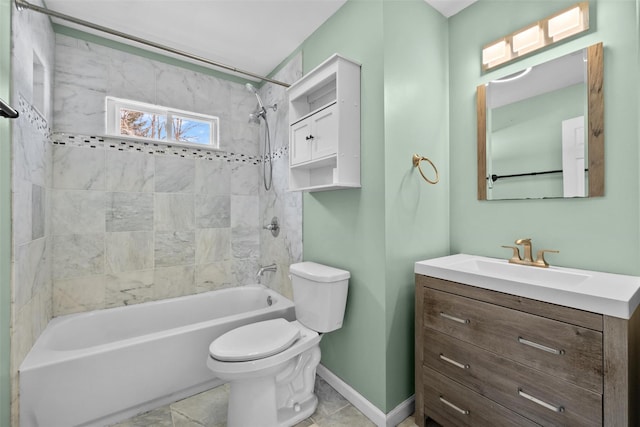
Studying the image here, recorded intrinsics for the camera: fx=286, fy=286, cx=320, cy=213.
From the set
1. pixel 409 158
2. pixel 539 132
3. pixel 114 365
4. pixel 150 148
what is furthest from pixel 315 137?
pixel 114 365

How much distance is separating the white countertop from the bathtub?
4.24 feet

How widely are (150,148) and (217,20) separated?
3.64ft

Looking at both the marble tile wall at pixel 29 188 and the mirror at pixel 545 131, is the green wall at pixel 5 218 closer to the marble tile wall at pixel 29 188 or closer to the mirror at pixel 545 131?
the marble tile wall at pixel 29 188

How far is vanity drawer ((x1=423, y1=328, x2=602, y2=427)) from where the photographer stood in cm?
100

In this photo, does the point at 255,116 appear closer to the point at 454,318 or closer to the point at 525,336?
the point at 454,318

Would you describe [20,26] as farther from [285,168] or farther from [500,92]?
[500,92]

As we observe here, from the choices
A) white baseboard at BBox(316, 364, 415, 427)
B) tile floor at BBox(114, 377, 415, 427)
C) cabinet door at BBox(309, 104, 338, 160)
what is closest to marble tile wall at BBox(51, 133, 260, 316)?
tile floor at BBox(114, 377, 415, 427)

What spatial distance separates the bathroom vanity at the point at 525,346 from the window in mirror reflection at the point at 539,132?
438 mm

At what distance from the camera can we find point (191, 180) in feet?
8.25

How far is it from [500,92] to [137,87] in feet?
8.53

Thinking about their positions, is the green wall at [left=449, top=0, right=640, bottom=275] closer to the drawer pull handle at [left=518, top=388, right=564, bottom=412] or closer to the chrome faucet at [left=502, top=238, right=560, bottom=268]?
the chrome faucet at [left=502, top=238, right=560, bottom=268]

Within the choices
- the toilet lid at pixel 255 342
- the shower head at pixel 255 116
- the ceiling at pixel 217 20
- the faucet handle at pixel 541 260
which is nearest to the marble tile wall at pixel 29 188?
the ceiling at pixel 217 20

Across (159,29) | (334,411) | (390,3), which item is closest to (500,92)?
(390,3)

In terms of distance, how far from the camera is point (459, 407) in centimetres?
135
